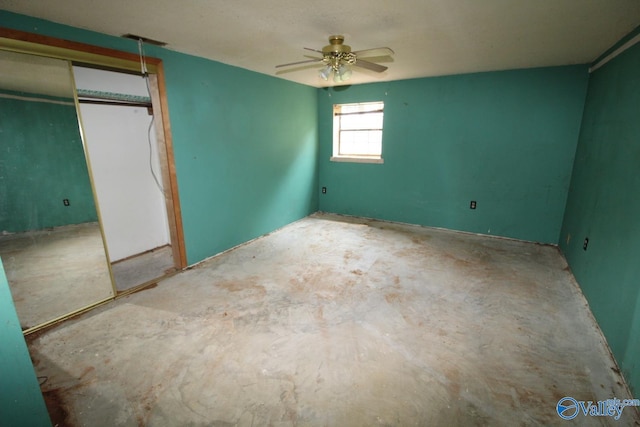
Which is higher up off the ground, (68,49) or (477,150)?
(68,49)

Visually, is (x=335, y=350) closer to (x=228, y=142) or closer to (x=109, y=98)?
(x=228, y=142)

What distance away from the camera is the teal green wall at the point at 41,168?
2.09 metres

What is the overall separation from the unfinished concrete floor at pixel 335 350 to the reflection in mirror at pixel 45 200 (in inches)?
13.9

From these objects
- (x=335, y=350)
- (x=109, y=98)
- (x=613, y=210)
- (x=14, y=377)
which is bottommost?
(x=335, y=350)

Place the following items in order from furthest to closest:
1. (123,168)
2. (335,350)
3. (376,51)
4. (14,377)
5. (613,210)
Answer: (123,168) < (613,210) < (376,51) < (335,350) < (14,377)

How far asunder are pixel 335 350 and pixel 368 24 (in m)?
2.43

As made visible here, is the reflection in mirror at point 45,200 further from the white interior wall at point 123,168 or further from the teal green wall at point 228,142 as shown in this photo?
the white interior wall at point 123,168

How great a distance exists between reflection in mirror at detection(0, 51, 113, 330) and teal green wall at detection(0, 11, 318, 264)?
381mm

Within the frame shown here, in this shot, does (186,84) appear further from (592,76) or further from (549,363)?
(592,76)

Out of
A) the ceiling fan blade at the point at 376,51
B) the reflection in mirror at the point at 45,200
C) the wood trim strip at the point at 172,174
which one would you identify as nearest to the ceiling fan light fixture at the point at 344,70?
the ceiling fan blade at the point at 376,51

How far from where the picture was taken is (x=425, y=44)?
8.71ft

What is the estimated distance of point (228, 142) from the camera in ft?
11.8

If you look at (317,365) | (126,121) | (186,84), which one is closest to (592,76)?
(317,365)

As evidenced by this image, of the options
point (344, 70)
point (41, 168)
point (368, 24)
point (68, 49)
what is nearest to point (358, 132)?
point (344, 70)
